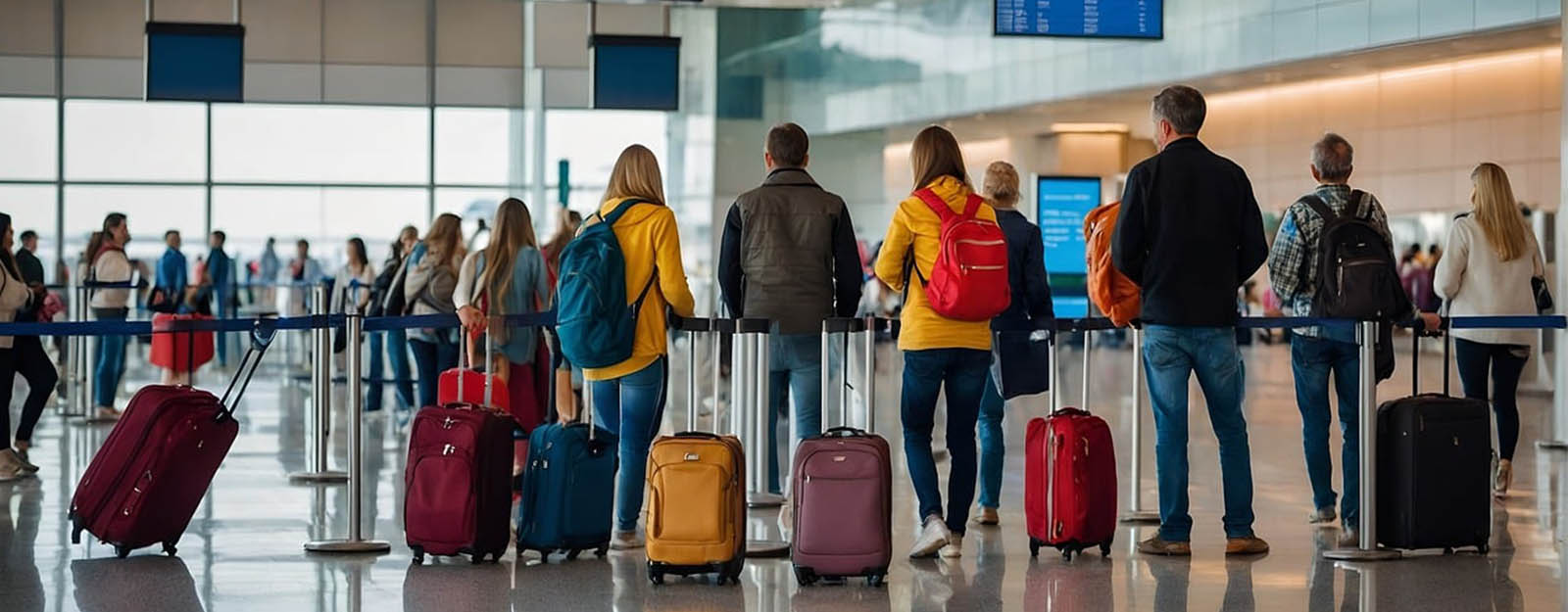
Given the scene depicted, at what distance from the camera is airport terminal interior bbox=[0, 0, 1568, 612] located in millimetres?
6848

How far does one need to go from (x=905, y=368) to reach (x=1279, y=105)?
787 inches

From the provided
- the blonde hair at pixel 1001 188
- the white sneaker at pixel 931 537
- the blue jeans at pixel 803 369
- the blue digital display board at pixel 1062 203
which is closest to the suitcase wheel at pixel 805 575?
the white sneaker at pixel 931 537

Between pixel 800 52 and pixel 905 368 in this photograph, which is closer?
pixel 905 368

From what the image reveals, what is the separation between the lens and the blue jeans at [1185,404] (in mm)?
6941

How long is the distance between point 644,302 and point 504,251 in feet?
9.08

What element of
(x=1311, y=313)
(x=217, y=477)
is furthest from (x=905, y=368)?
(x=217, y=477)

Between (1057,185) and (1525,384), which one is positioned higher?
(1057,185)

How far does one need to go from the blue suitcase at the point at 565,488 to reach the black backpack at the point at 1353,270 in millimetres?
2927

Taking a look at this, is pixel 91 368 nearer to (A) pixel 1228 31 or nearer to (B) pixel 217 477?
(B) pixel 217 477

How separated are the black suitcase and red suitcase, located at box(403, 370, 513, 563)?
3.41m

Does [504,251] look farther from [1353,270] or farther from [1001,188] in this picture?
[1353,270]

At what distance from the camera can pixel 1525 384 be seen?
19438 millimetres

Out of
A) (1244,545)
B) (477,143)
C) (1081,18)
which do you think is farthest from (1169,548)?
(477,143)

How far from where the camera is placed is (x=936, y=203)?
687 cm
